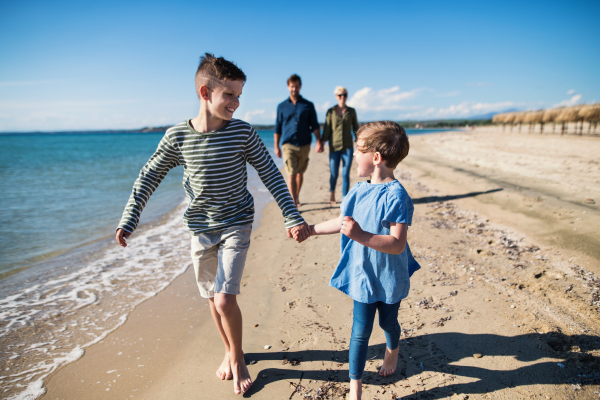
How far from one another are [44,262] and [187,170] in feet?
14.5

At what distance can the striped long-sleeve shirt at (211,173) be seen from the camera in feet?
6.60

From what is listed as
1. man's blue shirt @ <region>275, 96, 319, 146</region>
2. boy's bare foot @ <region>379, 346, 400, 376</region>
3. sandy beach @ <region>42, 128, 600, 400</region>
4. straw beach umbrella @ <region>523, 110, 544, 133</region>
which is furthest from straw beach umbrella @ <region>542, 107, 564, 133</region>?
boy's bare foot @ <region>379, 346, 400, 376</region>

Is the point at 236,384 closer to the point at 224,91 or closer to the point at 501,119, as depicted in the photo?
the point at 224,91

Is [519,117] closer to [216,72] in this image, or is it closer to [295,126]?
[295,126]

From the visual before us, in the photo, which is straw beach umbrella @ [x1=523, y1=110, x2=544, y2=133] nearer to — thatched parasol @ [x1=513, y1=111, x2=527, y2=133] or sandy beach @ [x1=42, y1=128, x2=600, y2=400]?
thatched parasol @ [x1=513, y1=111, x2=527, y2=133]

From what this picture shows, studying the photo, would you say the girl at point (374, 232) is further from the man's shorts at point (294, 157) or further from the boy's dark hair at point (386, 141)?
the man's shorts at point (294, 157)

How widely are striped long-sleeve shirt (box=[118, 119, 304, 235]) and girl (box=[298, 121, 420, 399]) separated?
1.45 ft

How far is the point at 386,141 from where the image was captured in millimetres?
1748

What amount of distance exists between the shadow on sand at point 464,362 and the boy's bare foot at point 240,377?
6 cm

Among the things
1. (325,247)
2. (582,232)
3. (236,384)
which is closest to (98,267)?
(325,247)

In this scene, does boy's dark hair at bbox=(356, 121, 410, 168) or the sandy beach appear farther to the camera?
the sandy beach

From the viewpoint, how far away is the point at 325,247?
4.46 meters

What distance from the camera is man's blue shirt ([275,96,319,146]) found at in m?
5.99

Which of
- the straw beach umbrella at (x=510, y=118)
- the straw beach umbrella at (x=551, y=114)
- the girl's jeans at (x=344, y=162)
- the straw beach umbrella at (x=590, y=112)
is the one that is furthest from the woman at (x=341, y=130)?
the straw beach umbrella at (x=510, y=118)
